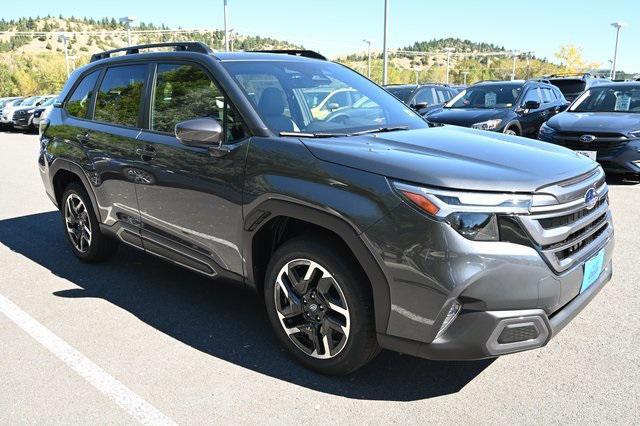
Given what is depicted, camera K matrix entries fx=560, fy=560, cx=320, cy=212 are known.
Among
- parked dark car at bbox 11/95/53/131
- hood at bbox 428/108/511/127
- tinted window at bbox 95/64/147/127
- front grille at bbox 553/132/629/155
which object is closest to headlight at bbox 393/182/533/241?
tinted window at bbox 95/64/147/127

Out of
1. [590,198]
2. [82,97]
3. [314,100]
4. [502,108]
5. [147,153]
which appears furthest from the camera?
[502,108]

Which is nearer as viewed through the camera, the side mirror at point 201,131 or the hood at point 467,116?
the side mirror at point 201,131

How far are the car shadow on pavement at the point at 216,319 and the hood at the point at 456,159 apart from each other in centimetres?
119

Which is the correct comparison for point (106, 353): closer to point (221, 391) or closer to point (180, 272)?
point (221, 391)

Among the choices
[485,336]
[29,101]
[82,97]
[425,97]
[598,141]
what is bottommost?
[29,101]

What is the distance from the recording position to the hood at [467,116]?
9562 millimetres

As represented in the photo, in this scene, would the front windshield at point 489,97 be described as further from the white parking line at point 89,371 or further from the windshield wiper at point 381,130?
the white parking line at point 89,371

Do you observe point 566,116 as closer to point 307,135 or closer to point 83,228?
point 307,135

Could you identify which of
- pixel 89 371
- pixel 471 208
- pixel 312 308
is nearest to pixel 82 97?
pixel 89 371

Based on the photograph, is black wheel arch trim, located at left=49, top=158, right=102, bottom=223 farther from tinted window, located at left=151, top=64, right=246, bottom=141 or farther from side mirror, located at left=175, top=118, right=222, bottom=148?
side mirror, located at left=175, top=118, right=222, bottom=148

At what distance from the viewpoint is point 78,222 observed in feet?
16.9

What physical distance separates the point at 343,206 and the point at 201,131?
107 cm

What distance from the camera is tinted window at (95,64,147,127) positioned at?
14.0ft

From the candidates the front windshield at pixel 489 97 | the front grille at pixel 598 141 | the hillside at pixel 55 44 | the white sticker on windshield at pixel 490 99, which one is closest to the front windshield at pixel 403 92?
the front windshield at pixel 489 97
